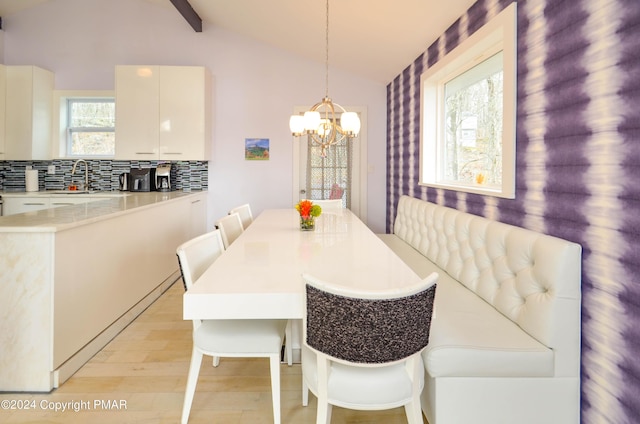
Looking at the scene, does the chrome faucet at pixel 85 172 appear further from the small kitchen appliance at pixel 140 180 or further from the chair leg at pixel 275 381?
the chair leg at pixel 275 381

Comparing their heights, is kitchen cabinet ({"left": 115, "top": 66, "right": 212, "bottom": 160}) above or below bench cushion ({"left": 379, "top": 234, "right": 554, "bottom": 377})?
above

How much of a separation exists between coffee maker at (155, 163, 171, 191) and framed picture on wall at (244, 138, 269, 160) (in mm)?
928

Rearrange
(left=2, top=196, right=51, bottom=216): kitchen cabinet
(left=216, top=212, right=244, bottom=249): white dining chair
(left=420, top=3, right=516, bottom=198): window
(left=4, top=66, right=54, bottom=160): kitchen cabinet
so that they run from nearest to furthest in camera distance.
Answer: (left=420, top=3, right=516, bottom=198): window
(left=216, top=212, right=244, bottom=249): white dining chair
(left=2, top=196, right=51, bottom=216): kitchen cabinet
(left=4, top=66, right=54, bottom=160): kitchen cabinet

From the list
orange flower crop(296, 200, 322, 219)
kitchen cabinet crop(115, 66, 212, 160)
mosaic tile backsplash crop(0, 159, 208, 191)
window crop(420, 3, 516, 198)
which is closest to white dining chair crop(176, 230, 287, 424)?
orange flower crop(296, 200, 322, 219)

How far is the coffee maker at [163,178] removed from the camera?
4.92 metres

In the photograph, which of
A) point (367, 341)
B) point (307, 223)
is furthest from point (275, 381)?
point (307, 223)

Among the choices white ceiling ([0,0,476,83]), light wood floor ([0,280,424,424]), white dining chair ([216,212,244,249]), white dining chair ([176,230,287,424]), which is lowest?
light wood floor ([0,280,424,424])

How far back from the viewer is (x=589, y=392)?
65.0 inches

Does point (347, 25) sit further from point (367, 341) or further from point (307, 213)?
point (367, 341)

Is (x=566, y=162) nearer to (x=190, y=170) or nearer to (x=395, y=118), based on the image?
(x=395, y=118)

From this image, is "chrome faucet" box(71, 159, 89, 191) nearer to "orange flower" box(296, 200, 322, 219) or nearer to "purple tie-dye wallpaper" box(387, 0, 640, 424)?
"orange flower" box(296, 200, 322, 219)

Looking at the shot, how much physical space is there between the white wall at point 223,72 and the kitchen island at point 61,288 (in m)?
2.22

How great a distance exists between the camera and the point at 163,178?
4.94m

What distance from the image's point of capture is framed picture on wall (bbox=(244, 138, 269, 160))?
515 cm
